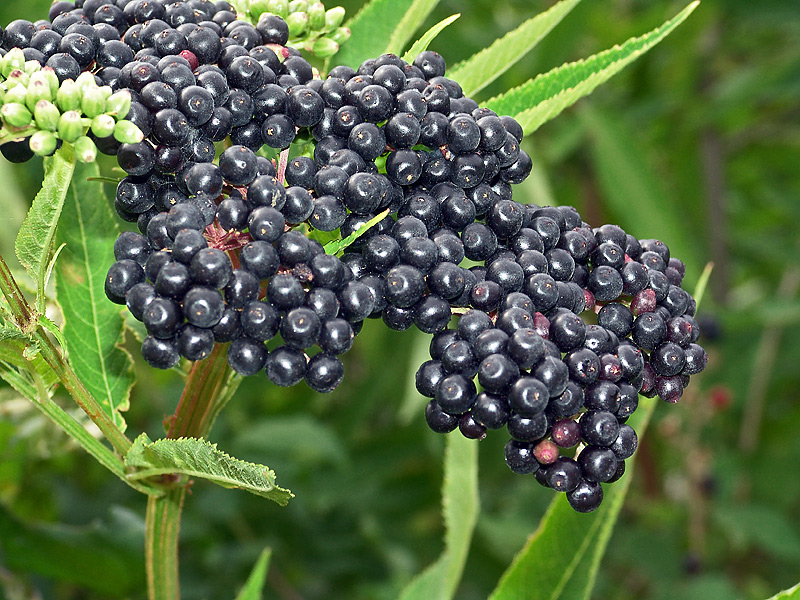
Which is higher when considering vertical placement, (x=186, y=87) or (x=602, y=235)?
(x=602, y=235)

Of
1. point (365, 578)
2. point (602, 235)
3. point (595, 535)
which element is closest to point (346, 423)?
point (365, 578)

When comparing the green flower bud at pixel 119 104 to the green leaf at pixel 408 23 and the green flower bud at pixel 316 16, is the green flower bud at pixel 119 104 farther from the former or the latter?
the green leaf at pixel 408 23

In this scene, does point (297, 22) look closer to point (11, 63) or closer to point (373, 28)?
point (373, 28)

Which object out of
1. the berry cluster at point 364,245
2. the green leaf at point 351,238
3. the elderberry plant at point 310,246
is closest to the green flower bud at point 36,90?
the elderberry plant at point 310,246

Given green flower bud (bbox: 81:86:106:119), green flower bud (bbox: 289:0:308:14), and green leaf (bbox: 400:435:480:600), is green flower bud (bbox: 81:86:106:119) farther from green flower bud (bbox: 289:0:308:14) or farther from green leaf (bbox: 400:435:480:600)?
green leaf (bbox: 400:435:480:600)

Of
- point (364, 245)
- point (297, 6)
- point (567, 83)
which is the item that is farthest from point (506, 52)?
point (364, 245)

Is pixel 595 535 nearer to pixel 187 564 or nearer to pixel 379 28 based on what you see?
pixel 379 28

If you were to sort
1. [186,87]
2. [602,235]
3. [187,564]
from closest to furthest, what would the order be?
1. [186,87]
2. [602,235]
3. [187,564]
